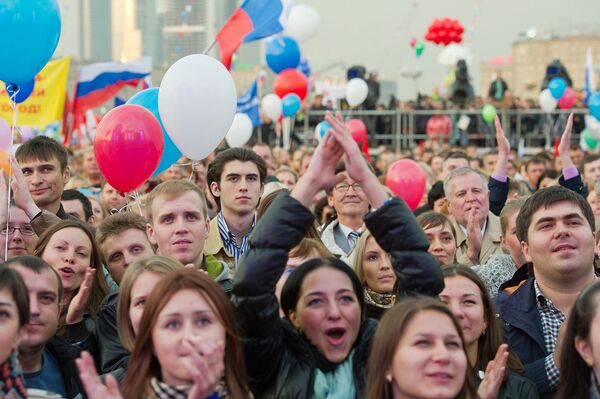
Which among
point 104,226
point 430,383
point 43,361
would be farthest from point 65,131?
point 430,383

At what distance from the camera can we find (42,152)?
6832 mm

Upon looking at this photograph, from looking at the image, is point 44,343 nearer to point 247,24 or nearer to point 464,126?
point 247,24

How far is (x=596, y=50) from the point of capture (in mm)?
116625

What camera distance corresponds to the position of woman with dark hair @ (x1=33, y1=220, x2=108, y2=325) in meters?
5.04

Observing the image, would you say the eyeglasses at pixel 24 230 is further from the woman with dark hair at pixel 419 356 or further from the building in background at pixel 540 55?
the building in background at pixel 540 55

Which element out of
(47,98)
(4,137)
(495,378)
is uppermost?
(47,98)

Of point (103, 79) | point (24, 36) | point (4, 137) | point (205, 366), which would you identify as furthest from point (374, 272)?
point (103, 79)

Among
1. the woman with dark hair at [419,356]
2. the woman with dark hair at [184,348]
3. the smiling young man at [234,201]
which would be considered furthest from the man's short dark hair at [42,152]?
the woman with dark hair at [419,356]

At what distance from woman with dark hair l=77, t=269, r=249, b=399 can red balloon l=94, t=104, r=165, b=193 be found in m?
2.87

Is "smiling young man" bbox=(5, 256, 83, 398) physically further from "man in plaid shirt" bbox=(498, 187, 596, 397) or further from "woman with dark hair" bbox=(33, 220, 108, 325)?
"man in plaid shirt" bbox=(498, 187, 596, 397)

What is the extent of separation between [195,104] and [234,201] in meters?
0.68

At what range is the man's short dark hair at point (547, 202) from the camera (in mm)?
4871

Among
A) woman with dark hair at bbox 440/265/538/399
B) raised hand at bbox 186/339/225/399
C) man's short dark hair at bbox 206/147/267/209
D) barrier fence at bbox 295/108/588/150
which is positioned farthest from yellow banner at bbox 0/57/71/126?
raised hand at bbox 186/339/225/399

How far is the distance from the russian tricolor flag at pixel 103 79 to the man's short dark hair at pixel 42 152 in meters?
8.10
